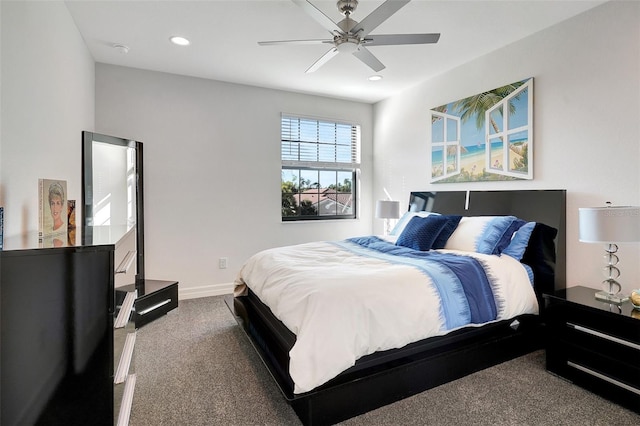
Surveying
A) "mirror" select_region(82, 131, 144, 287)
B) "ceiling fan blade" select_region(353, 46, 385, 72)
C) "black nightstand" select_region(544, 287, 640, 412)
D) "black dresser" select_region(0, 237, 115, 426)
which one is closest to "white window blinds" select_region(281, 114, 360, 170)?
"mirror" select_region(82, 131, 144, 287)

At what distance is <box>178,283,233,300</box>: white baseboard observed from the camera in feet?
13.0

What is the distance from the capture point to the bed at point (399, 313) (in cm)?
172

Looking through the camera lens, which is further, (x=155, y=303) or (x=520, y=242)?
(x=155, y=303)

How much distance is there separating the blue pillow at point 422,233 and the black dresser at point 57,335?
2340 mm

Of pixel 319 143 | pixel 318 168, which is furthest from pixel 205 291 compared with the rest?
pixel 319 143

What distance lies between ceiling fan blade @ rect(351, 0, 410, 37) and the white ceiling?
0.38 meters

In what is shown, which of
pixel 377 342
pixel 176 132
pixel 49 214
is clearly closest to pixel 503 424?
pixel 377 342

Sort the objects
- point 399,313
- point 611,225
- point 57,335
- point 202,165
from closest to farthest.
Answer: point 57,335 → point 399,313 → point 611,225 → point 202,165

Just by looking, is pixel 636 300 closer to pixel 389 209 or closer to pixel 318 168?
pixel 389 209

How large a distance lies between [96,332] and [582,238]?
2719 mm

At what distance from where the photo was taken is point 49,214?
1863 mm

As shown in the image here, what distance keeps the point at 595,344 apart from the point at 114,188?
4.07 meters

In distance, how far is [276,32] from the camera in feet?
9.43

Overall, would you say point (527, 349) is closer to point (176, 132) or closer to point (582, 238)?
point (582, 238)
